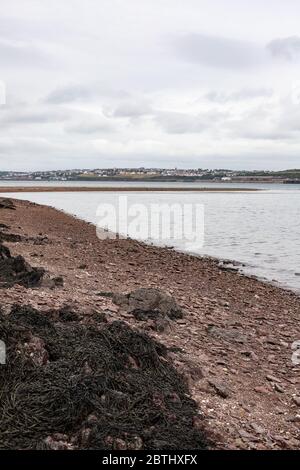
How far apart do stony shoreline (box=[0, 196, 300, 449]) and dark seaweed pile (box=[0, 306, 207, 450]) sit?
0.49 metres

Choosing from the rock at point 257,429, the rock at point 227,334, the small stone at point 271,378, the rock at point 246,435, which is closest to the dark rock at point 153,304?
the rock at point 227,334

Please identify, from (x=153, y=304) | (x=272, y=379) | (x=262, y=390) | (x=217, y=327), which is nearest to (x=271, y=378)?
(x=272, y=379)

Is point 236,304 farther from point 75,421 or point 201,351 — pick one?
point 75,421

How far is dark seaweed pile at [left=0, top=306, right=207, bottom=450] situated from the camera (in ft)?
16.0

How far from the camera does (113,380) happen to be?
5.93 metres

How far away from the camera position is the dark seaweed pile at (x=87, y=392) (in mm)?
4879

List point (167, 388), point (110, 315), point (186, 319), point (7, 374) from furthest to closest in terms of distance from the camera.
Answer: point (186, 319) → point (110, 315) → point (167, 388) → point (7, 374)

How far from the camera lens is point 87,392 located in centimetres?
547

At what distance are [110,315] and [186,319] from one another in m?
1.72

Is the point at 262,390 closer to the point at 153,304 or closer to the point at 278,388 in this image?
the point at 278,388

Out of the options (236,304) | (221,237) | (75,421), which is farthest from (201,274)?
(221,237)

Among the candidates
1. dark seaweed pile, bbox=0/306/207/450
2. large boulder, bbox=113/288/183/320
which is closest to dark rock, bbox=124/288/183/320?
large boulder, bbox=113/288/183/320

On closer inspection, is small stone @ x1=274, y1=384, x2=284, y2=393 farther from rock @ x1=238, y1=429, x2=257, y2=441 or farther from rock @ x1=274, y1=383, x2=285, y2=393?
rock @ x1=238, y1=429, x2=257, y2=441
